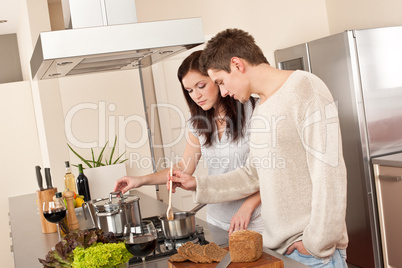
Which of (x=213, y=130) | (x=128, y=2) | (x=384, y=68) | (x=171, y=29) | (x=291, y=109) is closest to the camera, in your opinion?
(x=291, y=109)

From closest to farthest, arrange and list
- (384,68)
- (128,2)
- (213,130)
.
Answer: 1. (128,2)
2. (213,130)
3. (384,68)

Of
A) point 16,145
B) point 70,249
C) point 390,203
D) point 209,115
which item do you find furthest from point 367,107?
point 16,145

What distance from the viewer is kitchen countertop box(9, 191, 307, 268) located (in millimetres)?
1734

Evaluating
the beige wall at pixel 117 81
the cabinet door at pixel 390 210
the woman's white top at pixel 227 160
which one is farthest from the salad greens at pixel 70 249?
the cabinet door at pixel 390 210

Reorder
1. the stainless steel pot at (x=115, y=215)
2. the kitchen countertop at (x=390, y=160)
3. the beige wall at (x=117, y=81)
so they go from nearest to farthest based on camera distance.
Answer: the stainless steel pot at (x=115, y=215), the kitchen countertop at (x=390, y=160), the beige wall at (x=117, y=81)

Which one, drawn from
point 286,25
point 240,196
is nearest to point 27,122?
point 286,25

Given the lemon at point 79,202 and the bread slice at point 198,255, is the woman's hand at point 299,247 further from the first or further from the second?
the lemon at point 79,202

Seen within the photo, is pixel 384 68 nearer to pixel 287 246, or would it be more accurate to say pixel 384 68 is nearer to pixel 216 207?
pixel 216 207

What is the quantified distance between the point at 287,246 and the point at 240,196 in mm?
425

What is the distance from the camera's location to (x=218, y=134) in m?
2.18

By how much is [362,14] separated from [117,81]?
2.08 m

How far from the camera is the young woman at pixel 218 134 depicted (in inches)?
82.0

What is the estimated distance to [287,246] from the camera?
157cm

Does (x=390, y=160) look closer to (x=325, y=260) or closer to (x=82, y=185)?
(x=325, y=260)
